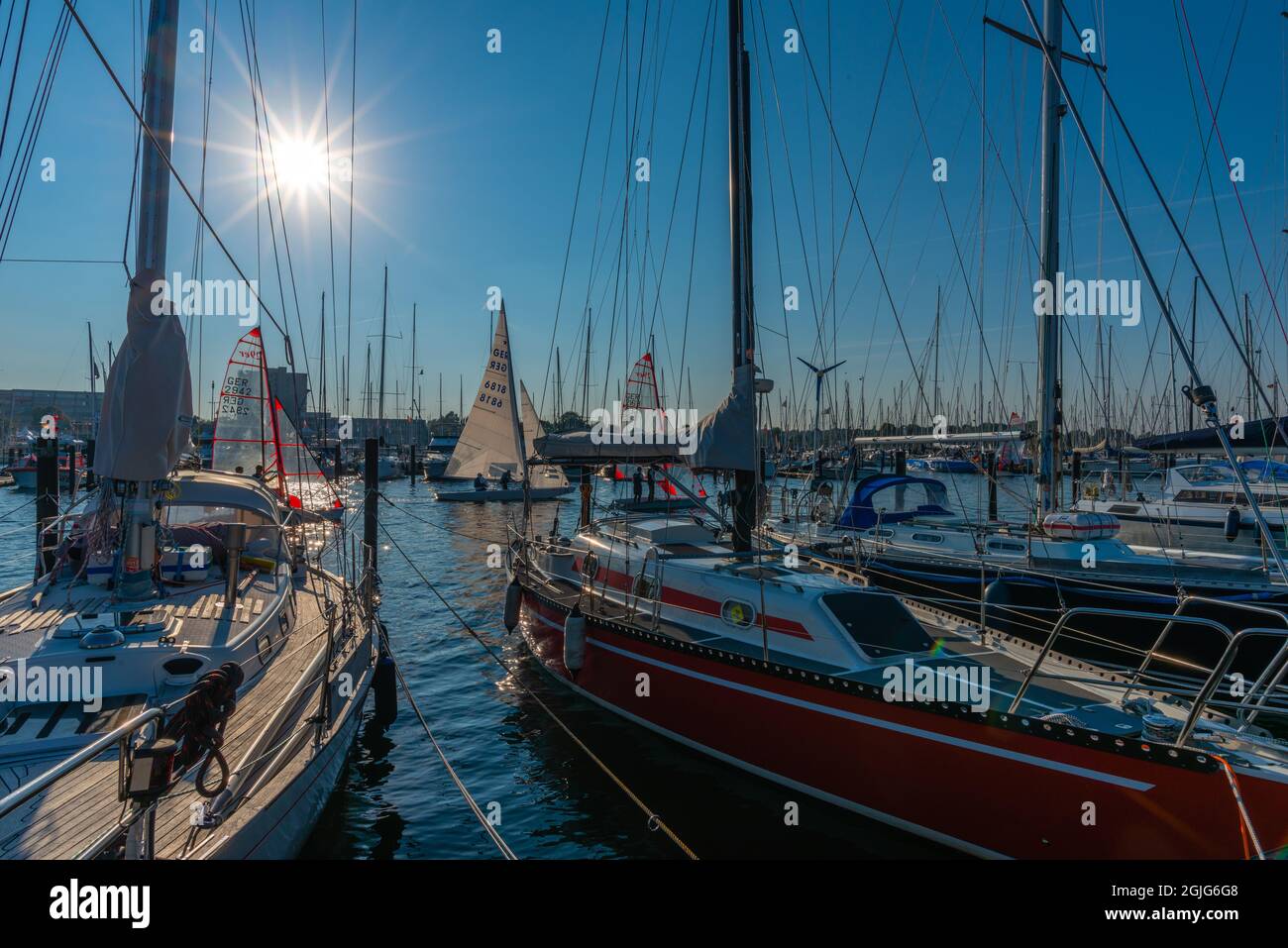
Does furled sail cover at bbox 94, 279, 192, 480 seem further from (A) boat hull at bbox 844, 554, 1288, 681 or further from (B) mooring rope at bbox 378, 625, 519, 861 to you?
(A) boat hull at bbox 844, 554, 1288, 681

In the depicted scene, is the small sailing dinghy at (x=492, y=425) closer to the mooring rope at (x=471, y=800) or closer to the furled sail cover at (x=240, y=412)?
the furled sail cover at (x=240, y=412)

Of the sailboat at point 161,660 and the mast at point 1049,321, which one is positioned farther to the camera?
the mast at point 1049,321

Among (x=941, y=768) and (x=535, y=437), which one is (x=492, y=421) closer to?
(x=535, y=437)

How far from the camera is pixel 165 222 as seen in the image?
929 centimetres

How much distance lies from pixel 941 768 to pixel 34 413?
530 ft

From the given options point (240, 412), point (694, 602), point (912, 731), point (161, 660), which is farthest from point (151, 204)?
point (240, 412)

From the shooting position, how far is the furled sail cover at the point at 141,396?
8.34 metres

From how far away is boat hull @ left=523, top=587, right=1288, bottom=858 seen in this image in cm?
595

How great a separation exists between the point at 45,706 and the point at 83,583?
3.31m

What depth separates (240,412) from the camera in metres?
28.2

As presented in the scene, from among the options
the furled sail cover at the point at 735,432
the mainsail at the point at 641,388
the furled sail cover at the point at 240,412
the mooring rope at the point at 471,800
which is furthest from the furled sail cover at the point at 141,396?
the mainsail at the point at 641,388

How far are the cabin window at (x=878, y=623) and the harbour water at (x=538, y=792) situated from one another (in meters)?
1.90
